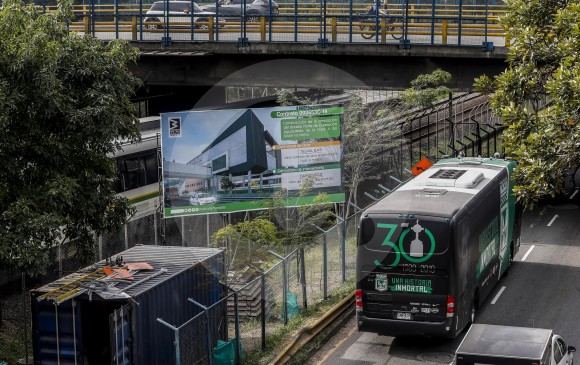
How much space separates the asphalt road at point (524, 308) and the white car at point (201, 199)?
6.68 metres

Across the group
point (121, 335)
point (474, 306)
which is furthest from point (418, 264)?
point (121, 335)

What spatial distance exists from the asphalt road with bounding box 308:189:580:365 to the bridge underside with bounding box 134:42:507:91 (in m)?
7.96

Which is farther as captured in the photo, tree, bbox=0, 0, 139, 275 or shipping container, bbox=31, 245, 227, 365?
tree, bbox=0, 0, 139, 275

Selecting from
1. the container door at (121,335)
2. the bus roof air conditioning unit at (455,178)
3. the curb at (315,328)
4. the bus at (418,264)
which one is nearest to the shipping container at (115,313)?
the container door at (121,335)

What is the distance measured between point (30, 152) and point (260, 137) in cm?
1076

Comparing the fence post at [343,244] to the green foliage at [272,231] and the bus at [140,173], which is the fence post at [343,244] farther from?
the bus at [140,173]

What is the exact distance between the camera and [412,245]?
1984cm

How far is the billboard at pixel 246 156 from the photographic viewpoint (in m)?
27.3

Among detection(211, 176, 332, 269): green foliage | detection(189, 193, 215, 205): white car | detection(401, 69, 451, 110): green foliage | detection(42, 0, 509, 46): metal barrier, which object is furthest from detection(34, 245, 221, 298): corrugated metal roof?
detection(401, 69, 451, 110): green foliage

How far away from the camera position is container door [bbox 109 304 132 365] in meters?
16.2

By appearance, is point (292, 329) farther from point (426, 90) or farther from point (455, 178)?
point (426, 90)

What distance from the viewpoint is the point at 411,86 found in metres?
39.3

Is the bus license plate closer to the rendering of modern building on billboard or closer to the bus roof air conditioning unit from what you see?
the bus roof air conditioning unit

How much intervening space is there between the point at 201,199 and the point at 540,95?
35.5 ft
